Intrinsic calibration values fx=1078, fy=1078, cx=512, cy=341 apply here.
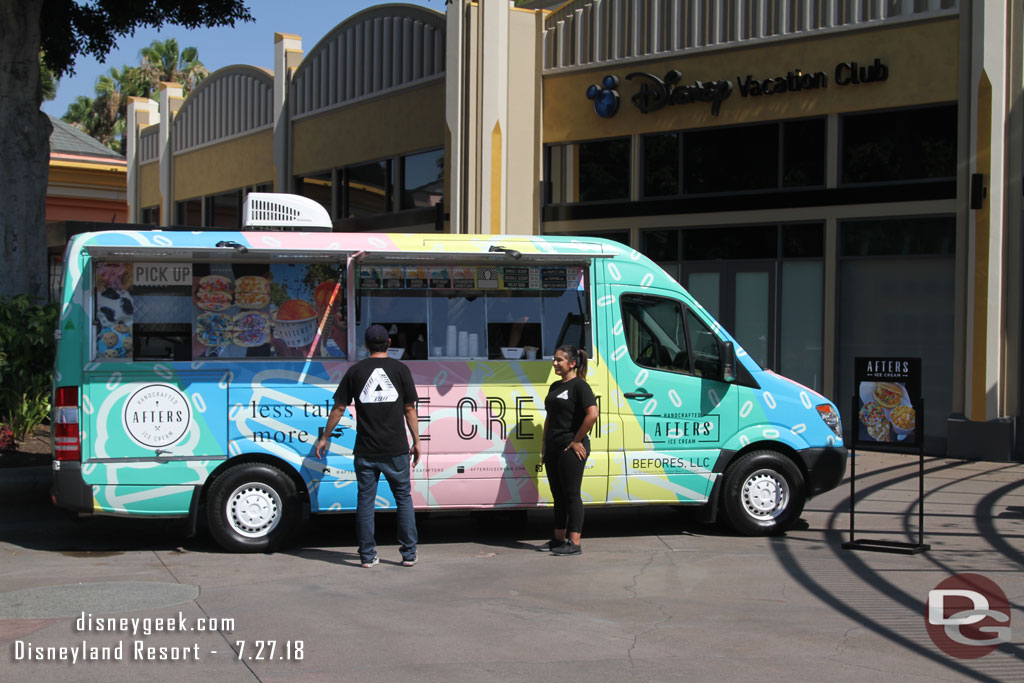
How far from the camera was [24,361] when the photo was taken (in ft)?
39.8

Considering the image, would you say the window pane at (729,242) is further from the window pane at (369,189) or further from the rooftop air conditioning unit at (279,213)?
the rooftop air conditioning unit at (279,213)

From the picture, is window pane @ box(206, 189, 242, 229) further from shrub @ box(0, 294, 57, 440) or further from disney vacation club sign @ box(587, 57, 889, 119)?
shrub @ box(0, 294, 57, 440)

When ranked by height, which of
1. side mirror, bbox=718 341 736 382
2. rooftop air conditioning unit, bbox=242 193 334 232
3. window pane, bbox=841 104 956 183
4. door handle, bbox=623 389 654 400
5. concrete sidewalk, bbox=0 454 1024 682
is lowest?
concrete sidewalk, bbox=0 454 1024 682

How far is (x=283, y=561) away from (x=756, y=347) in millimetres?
10472

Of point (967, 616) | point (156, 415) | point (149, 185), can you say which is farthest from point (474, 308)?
point (149, 185)

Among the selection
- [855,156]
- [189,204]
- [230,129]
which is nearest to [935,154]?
[855,156]

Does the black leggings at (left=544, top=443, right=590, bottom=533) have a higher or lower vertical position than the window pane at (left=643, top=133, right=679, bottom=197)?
lower

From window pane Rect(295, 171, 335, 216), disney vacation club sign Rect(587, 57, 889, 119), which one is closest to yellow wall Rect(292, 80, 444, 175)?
window pane Rect(295, 171, 335, 216)

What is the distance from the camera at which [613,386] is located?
9.30 metres

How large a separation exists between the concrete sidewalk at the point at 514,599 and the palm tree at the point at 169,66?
45355mm

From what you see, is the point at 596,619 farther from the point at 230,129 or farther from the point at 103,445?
the point at 230,129

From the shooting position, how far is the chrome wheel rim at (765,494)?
960 cm

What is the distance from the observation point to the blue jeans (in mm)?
8312

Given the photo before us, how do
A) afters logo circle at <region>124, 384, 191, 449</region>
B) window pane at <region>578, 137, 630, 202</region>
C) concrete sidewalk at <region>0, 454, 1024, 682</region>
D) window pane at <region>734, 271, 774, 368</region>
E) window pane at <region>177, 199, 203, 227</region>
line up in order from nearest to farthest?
concrete sidewalk at <region>0, 454, 1024, 682</region> → afters logo circle at <region>124, 384, 191, 449</region> → window pane at <region>734, 271, 774, 368</region> → window pane at <region>578, 137, 630, 202</region> → window pane at <region>177, 199, 203, 227</region>
